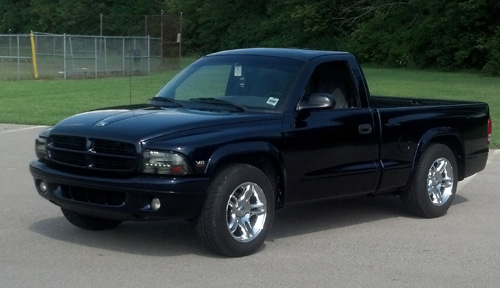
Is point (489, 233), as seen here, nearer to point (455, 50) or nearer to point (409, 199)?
point (409, 199)

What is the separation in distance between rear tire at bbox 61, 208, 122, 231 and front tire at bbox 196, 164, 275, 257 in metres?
1.40

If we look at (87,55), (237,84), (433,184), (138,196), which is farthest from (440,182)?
(87,55)

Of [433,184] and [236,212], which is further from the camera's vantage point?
[433,184]

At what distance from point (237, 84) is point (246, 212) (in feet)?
4.83

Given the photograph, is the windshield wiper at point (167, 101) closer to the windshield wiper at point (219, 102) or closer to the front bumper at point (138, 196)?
the windshield wiper at point (219, 102)

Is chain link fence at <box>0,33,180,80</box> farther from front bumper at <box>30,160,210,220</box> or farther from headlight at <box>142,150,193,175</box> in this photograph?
headlight at <box>142,150,193,175</box>

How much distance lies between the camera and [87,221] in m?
8.45

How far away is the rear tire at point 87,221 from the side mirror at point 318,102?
202 cm

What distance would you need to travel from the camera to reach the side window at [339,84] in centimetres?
884

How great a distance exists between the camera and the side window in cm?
884

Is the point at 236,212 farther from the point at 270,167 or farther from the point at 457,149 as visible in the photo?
the point at 457,149

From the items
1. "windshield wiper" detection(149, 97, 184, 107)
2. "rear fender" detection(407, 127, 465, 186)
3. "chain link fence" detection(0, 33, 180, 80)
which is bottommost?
"chain link fence" detection(0, 33, 180, 80)

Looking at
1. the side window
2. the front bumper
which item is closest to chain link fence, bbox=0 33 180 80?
the side window

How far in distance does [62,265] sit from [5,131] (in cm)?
1045
